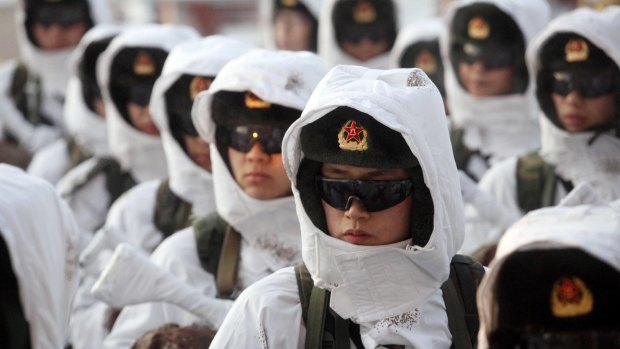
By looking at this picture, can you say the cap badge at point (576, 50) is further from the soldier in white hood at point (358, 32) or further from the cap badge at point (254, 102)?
the soldier in white hood at point (358, 32)

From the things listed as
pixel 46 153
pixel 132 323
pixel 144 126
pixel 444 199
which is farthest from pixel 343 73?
pixel 46 153

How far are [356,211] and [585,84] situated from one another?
328cm

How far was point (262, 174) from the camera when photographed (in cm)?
809

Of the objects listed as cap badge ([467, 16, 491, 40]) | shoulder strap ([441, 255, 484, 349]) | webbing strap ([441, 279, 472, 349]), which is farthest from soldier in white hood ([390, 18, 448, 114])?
webbing strap ([441, 279, 472, 349])

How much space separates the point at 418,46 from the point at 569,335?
7.95m

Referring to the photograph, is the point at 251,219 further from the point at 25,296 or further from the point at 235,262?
the point at 25,296

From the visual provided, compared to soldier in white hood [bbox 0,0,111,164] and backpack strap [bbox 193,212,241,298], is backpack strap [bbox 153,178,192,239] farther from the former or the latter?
soldier in white hood [bbox 0,0,111,164]

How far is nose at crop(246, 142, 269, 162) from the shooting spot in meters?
8.05

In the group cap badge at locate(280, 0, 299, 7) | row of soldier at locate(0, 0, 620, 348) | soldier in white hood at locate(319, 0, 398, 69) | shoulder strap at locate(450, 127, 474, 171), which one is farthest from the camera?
cap badge at locate(280, 0, 299, 7)

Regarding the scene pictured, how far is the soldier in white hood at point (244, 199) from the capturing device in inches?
316

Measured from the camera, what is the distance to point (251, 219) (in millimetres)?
8125

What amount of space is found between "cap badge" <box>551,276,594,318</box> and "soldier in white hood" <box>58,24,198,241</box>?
597cm

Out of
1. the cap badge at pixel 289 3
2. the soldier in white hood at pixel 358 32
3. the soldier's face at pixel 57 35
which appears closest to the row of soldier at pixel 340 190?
the soldier in white hood at pixel 358 32

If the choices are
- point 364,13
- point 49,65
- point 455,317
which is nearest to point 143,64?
point 364,13
